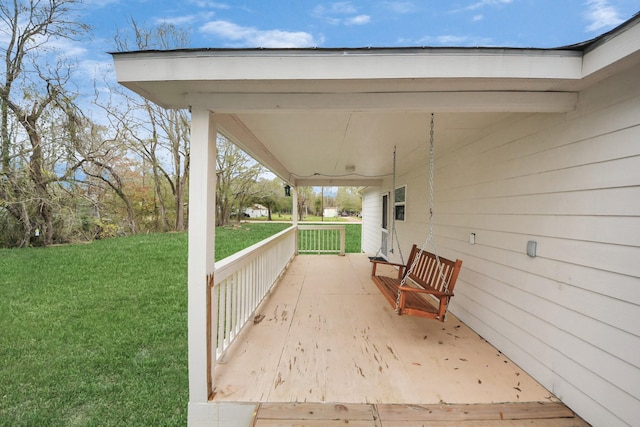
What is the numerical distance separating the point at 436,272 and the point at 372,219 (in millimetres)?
6100

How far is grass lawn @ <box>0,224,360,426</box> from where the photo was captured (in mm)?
2203

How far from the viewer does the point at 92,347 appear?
10.2ft

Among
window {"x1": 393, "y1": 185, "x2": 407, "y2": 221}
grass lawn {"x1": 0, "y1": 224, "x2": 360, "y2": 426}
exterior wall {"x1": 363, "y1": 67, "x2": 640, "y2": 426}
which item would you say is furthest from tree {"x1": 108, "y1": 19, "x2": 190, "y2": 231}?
exterior wall {"x1": 363, "y1": 67, "x2": 640, "y2": 426}

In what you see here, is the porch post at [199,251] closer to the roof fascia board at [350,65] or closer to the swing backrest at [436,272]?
the roof fascia board at [350,65]

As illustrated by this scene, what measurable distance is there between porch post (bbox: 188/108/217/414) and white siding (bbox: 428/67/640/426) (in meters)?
2.39

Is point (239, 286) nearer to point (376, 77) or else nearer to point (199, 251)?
point (199, 251)

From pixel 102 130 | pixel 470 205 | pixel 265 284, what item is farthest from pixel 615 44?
pixel 102 130

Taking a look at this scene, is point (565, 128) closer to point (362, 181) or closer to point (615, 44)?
point (615, 44)

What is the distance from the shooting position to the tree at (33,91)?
9.18 metres

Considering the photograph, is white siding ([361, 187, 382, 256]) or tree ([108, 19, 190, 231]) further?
tree ([108, 19, 190, 231])

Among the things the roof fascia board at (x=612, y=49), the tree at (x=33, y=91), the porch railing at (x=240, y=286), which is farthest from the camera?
the tree at (x=33, y=91)

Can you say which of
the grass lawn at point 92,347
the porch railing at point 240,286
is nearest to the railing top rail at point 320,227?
the porch railing at point 240,286

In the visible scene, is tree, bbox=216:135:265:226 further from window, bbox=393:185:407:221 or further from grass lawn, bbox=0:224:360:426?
window, bbox=393:185:407:221

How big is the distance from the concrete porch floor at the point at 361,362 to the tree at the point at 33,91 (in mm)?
10411
